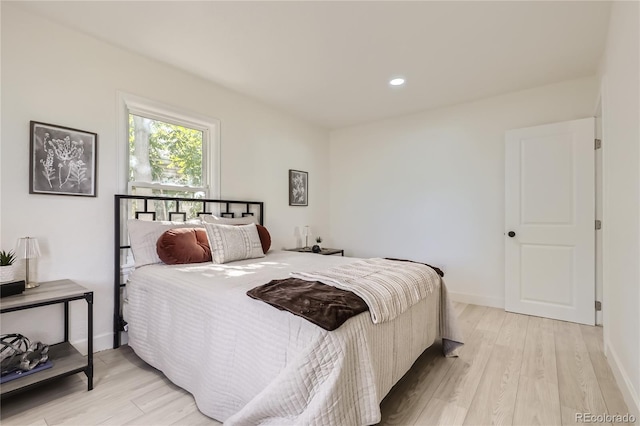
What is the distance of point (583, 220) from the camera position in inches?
116

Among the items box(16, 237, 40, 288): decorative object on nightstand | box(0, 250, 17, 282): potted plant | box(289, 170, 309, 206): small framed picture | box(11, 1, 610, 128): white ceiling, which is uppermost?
box(11, 1, 610, 128): white ceiling

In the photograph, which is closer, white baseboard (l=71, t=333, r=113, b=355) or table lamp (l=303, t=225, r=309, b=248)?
white baseboard (l=71, t=333, r=113, b=355)

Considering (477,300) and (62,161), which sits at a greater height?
(62,161)

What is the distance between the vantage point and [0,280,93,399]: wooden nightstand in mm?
1604

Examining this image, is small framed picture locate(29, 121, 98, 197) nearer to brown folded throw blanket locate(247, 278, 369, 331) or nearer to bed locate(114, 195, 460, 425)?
bed locate(114, 195, 460, 425)

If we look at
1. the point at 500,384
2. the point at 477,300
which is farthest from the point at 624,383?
the point at 477,300

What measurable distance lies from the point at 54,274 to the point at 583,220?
15.1ft

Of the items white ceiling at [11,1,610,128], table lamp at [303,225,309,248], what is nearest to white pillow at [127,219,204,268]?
white ceiling at [11,1,610,128]

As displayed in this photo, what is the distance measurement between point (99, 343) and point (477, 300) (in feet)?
12.6

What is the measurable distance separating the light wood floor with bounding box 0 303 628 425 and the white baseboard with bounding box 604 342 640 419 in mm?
44

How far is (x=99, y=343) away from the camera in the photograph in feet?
7.70

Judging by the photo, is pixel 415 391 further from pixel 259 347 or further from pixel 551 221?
pixel 551 221

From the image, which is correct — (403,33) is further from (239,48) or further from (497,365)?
(497,365)

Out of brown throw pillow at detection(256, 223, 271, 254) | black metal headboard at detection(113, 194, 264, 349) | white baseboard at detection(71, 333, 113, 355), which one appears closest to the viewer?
white baseboard at detection(71, 333, 113, 355)
